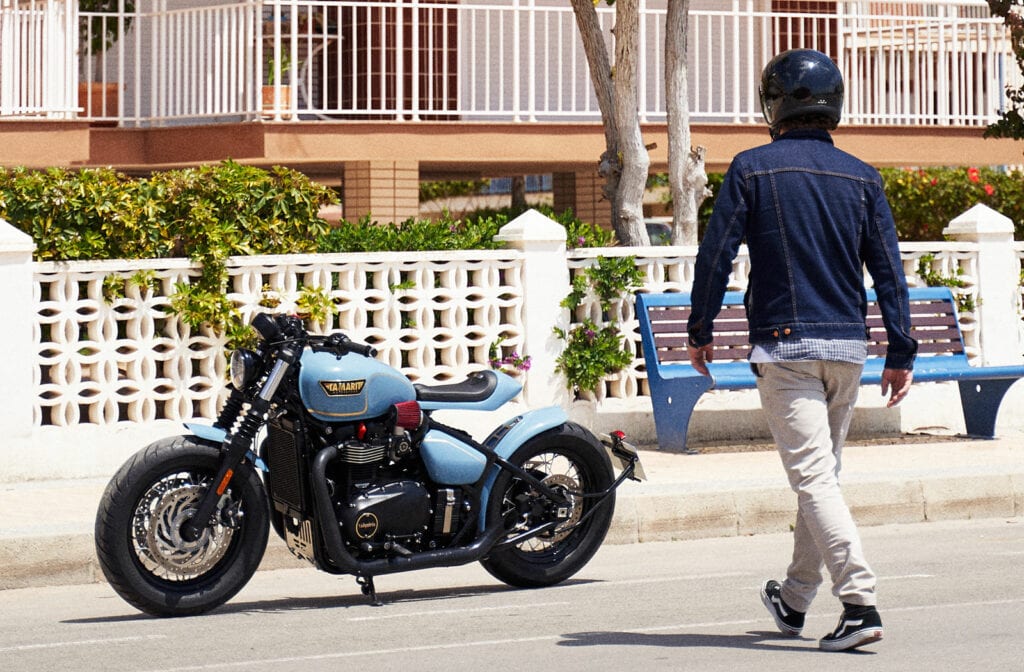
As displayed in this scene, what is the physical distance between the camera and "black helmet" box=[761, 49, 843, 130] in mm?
5977

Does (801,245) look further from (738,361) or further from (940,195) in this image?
(940,195)

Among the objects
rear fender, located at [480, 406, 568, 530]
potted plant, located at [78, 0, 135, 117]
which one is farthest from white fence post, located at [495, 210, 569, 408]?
potted plant, located at [78, 0, 135, 117]

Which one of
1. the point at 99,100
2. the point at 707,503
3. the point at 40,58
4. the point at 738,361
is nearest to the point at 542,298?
the point at 738,361

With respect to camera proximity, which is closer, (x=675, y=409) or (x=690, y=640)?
(x=690, y=640)

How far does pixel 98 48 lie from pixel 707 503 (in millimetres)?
11496

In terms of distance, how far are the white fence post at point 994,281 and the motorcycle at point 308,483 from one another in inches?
251

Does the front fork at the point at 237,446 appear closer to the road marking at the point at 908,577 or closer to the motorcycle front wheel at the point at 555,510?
the motorcycle front wheel at the point at 555,510

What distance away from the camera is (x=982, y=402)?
1210 centimetres

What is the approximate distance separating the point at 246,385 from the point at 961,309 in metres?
7.24

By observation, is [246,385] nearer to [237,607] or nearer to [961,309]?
[237,607]

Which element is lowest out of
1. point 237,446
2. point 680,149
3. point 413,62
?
point 237,446

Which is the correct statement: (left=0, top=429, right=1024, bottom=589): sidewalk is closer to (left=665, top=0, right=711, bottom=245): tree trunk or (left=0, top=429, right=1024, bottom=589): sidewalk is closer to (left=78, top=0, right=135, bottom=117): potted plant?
(left=665, top=0, right=711, bottom=245): tree trunk

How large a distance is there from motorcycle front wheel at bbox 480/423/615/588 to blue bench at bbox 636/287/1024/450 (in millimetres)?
3242

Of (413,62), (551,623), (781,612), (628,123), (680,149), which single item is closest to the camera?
(781,612)
